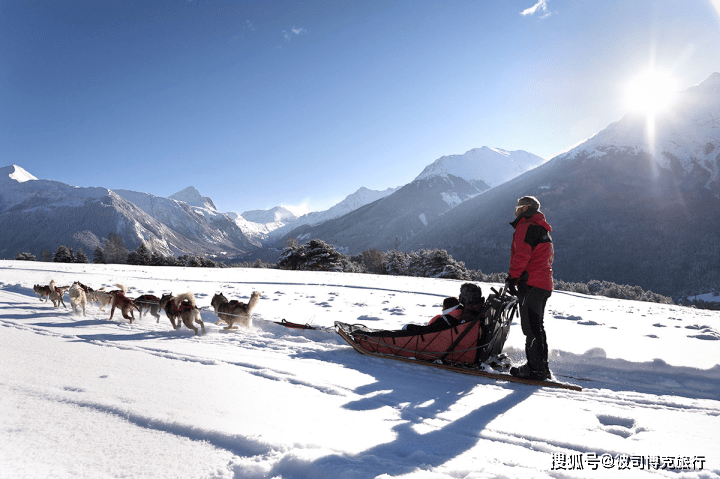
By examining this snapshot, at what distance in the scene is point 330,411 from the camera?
8.39 ft

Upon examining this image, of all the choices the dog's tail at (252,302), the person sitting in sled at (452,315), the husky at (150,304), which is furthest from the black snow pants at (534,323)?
the husky at (150,304)

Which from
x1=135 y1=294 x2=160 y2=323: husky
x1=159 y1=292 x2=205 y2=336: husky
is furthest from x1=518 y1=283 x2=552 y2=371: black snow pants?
x1=135 y1=294 x2=160 y2=323: husky

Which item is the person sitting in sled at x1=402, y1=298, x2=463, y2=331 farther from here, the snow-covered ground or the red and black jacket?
the red and black jacket

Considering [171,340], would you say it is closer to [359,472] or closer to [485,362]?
[359,472]

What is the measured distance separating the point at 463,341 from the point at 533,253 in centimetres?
143

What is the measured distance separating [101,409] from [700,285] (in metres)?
129

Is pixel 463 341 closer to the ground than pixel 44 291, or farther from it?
farther from it

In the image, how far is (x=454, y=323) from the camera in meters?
3.98

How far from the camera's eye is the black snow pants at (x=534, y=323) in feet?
12.1

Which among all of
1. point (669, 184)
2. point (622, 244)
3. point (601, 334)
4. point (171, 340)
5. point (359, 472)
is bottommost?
point (171, 340)

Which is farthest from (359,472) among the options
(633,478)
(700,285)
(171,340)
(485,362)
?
(700,285)

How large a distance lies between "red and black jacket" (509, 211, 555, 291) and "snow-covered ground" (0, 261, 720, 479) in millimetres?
1270

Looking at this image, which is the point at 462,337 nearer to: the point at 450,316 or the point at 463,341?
the point at 463,341

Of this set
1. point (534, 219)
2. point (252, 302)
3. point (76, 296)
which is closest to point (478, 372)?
point (534, 219)
